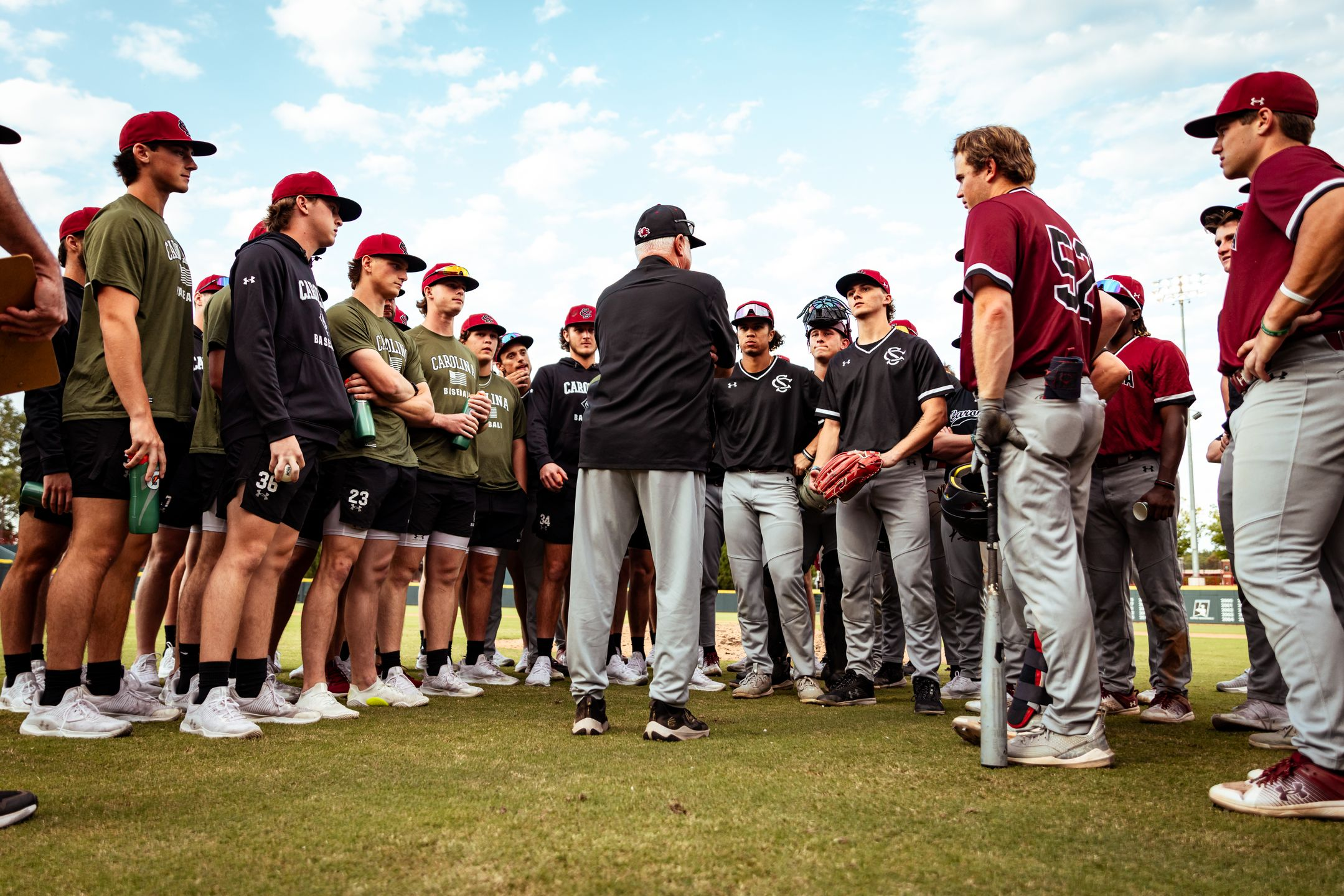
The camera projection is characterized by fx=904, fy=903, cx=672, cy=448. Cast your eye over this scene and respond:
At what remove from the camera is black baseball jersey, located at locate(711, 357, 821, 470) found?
5.86m

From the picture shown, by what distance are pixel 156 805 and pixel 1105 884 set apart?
242 cm

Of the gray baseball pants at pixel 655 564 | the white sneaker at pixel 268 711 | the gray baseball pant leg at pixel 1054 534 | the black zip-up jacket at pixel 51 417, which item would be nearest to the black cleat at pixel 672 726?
the gray baseball pants at pixel 655 564

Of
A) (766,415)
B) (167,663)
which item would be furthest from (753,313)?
(167,663)

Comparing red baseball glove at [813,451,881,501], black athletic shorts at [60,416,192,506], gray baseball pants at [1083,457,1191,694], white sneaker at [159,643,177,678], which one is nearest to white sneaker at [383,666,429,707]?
black athletic shorts at [60,416,192,506]

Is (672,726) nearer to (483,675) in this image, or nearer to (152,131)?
(483,675)

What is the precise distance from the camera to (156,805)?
2510mm

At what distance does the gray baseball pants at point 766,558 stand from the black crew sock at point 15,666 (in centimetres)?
388

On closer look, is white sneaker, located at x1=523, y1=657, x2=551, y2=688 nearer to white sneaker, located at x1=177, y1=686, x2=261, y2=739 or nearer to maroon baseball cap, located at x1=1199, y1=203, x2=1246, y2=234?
white sneaker, located at x1=177, y1=686, x2=261, y2=739

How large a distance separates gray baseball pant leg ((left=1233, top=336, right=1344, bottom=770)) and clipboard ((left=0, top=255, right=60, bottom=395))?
11.6 ft

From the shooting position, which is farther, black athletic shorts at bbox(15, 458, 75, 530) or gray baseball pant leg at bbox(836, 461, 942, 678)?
gray baseball pant leg at bbox(836, 461, 942, 678)

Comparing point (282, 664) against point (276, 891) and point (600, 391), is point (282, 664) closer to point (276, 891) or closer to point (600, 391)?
point (600, 391)

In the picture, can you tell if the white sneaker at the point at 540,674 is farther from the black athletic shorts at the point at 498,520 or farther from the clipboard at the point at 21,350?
the clipboard at the point at 21,350

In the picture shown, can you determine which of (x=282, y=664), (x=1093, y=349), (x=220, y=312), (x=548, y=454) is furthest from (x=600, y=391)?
(x=282, y=664)

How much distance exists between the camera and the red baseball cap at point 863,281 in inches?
220
